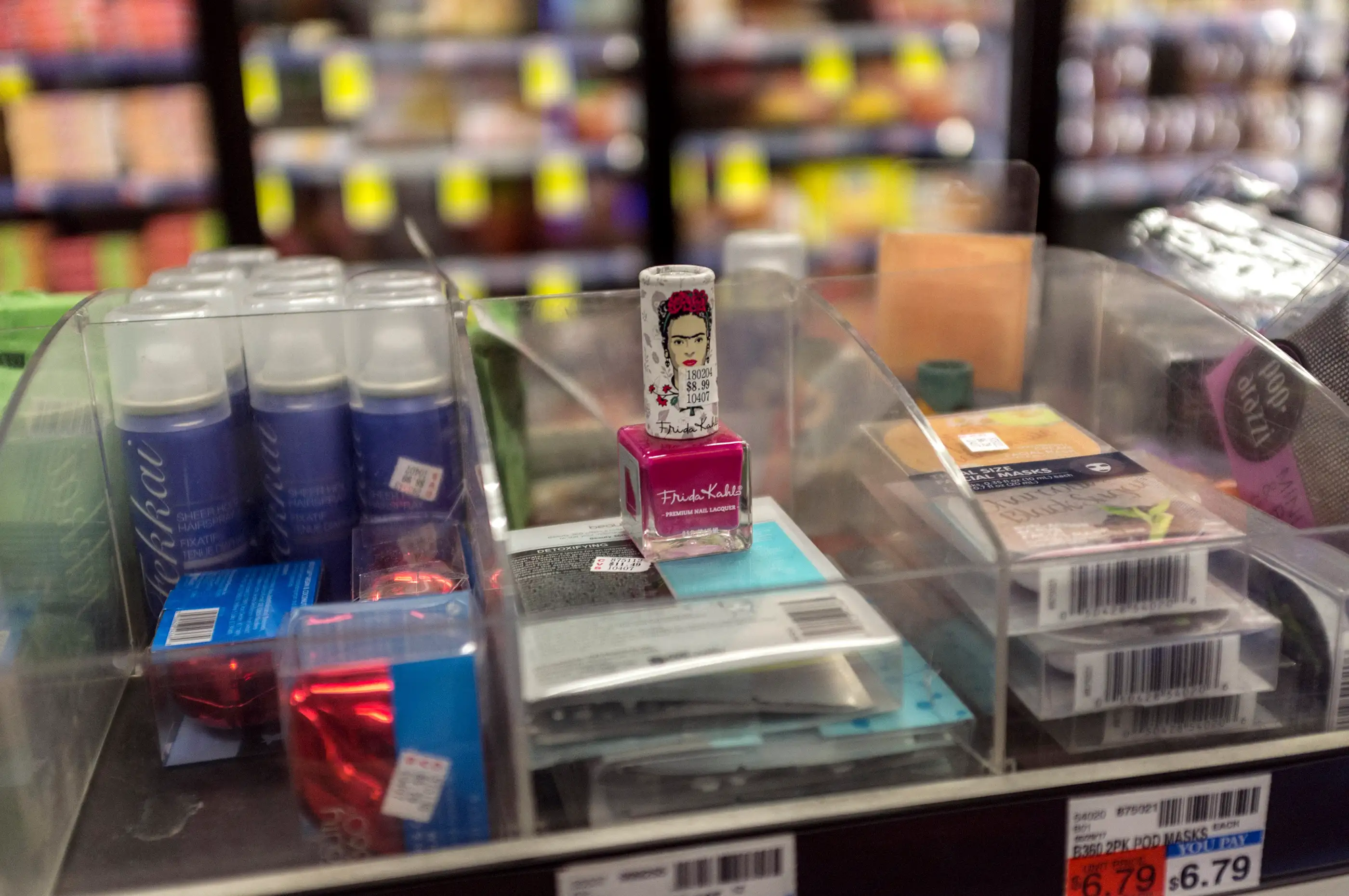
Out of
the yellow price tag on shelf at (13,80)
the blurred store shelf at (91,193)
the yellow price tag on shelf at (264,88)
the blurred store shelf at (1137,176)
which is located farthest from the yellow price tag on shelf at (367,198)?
the blurred store shelf at (1137,176)

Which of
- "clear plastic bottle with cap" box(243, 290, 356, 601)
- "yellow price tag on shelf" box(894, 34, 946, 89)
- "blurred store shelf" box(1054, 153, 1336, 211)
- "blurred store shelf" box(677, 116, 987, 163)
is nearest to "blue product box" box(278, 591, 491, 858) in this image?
"clear plastic bottle with cap" box(243, 290, 356, 601)

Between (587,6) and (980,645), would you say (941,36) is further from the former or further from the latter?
(980,645)

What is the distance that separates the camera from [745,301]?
1.19 metres

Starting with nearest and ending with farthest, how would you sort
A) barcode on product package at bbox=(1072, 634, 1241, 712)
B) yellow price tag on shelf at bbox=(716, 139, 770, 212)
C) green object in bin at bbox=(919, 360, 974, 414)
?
barcode on product package at bbox=(1072, 634, 1241, 712) < green object in bin at bbox=(919, 360, 974, 414) < yellow price tag on shelf at bbox=(716, 139, 770, 212)

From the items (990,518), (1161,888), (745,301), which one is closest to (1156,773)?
(1161,888)

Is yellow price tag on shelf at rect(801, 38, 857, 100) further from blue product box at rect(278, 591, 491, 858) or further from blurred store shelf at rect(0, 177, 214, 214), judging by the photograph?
blue product box at rect(278, 591, 491, 858)

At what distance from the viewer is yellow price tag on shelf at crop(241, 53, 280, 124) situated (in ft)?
11.1

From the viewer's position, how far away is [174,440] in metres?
0.93

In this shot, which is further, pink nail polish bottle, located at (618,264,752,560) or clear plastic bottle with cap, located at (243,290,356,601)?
clear plastic bottle with cap, located at (243,290,356,601)

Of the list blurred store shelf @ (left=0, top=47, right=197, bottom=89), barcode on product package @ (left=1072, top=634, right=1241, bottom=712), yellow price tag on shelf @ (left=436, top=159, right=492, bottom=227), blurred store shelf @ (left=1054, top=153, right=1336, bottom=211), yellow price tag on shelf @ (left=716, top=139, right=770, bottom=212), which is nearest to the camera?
barcode on product package @ (left=1072, top=634, right=1241, bottom=712)

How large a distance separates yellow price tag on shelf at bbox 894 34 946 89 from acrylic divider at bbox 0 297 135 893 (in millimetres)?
3273

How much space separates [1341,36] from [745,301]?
383 centimetres

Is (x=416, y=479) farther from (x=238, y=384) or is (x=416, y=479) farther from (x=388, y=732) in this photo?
(x=388, y=732)

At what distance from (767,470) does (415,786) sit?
0.54 metres
